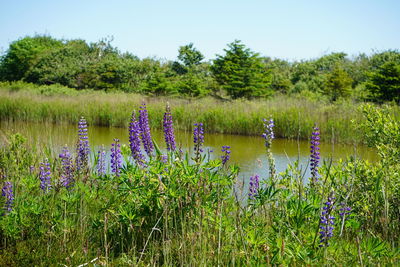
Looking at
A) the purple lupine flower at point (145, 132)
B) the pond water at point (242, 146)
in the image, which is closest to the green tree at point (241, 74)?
the pond water at point (242, 146)

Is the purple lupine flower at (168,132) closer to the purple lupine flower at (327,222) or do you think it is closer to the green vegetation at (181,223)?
the green vegetation at (181,223)

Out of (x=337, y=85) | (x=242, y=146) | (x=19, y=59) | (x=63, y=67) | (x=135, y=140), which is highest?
(x=19, y=59)

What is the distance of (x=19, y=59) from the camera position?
122 ft

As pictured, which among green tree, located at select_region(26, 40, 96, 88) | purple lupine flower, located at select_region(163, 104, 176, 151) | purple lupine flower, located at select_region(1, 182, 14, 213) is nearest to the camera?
purple lupine flower, located at select_region(1, 182, 14, 213)

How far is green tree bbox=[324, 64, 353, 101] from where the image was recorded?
893 inches

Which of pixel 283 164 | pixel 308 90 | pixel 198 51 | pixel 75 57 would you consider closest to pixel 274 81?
pixel 308 90

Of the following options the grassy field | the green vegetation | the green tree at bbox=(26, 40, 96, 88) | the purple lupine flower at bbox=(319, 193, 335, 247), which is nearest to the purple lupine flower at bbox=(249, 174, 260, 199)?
the green vegetation

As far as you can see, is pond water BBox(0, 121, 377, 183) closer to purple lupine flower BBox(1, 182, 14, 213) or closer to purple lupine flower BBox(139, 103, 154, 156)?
purple lupine flower BBox(139, 103, 154, 156)

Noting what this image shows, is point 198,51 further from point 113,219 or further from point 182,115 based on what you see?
point 113,219

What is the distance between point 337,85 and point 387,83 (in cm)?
336

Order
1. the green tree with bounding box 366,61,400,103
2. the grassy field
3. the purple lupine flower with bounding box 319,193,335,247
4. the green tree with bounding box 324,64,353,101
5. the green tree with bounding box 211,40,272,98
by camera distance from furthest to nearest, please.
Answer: the green tree with bounding box 211,40,272,98
the green tree with bounding box 324,64,353,101
the green tree with bounding box 366,61,400,103
the grassy field
the purple lupine flower with bounding box 319,193,335,247

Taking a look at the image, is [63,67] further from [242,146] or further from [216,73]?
[242,146]

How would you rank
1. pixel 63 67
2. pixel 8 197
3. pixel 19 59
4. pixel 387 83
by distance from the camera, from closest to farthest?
pixel 8 197 < pixel 387 83 < pixel 63 67 < pixel 19 59

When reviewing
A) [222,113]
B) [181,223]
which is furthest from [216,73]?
[181,223]
